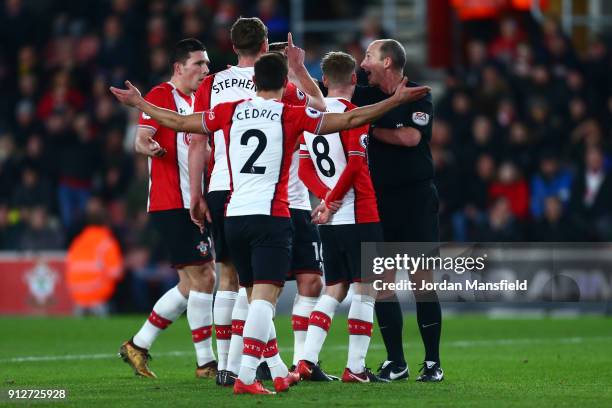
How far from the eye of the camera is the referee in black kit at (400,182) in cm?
959

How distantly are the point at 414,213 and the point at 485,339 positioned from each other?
5.01 m

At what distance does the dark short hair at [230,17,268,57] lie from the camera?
30.4 ft

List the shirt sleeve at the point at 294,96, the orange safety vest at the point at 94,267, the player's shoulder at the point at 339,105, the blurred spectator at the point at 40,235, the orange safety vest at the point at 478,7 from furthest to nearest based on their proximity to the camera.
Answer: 1. the orange safety vest at the point at 478,7
2. the blurred spectator at the point at 40,235
3. the orange safety vest at the point at 94,267
4. the player's shoulder at the point at 339,105
5. the shirt sleeve at the point at 294,96

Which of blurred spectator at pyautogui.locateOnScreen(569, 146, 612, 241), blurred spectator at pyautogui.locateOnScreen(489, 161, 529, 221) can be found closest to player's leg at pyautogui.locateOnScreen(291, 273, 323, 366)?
blurred spectator at pyautogui.locateOnScreen(569, 146, 612, 241)

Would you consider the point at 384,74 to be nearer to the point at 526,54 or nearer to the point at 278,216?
the point at 278,216

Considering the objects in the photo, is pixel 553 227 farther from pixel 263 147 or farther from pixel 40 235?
pixel 263 147

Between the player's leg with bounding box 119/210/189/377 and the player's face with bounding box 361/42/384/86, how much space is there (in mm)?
1862

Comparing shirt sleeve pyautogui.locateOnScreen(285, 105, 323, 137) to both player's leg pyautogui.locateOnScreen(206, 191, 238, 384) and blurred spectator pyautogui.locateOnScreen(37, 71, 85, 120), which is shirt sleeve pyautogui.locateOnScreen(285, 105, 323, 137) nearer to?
player's leg pyautogui.locateOnScreen(206, 191, 238, 384)

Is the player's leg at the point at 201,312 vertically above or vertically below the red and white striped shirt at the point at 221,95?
below

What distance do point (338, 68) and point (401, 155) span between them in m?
0.78

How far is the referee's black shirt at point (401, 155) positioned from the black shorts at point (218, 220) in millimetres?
1132

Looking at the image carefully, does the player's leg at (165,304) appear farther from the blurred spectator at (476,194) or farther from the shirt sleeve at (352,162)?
the blurred spectator at (476,194)

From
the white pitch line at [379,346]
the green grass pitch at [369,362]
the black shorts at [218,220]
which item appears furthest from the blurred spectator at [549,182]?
the black shorts at [218,220]

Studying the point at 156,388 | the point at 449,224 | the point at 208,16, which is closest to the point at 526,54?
the point at 449,224
